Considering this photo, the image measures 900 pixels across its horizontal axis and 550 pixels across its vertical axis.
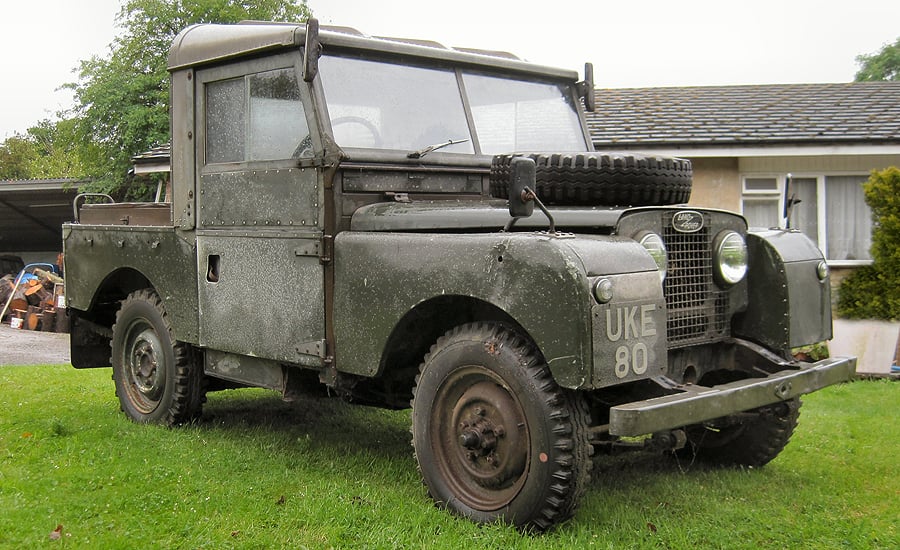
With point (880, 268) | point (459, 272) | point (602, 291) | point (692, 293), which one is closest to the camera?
point (602, 291)

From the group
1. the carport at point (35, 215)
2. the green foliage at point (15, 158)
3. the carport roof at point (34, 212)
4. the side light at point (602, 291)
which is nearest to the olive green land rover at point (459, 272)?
the side light at point (602, 291)

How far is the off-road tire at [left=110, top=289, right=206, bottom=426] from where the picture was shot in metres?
6.48

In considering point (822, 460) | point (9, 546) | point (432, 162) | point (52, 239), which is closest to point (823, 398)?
point (822, 460)

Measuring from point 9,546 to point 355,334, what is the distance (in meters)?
1.85

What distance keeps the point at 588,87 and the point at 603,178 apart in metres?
2.03

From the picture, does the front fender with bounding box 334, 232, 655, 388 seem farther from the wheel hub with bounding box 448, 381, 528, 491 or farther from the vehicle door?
the wheel hub with bounding box 448, 381, 528, 491

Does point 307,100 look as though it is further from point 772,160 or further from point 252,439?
point 772,160

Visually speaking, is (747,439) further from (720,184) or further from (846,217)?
(846,217)

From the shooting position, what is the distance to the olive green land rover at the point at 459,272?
4117 millimetres

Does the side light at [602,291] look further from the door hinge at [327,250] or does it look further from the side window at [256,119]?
the side window at [256,119]

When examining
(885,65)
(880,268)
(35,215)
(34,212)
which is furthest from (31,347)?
(885,65)

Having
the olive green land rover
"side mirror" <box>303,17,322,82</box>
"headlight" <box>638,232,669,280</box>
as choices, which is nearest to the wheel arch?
the olive green land rover

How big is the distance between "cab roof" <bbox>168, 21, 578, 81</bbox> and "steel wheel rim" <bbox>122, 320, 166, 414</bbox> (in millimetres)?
1884

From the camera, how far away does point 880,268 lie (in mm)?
11852
